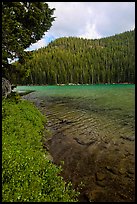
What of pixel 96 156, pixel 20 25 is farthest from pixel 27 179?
pixel 20 25

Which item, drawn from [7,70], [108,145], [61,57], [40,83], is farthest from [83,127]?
[61,57]

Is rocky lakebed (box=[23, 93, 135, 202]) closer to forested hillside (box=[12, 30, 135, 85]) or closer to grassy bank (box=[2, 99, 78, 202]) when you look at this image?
grassy bank (box=[2, 99, 78, 202])

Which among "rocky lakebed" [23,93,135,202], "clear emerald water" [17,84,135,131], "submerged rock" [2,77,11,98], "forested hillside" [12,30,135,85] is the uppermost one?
"forested hillside" [12,30,135,85]

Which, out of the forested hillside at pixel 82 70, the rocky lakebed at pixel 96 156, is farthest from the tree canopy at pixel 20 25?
the forested hillside at pixel 82 70

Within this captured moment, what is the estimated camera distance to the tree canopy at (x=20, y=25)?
60.7 feet

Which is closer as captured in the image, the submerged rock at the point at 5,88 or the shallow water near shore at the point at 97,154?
the shallow water near shore at the point at 97,154

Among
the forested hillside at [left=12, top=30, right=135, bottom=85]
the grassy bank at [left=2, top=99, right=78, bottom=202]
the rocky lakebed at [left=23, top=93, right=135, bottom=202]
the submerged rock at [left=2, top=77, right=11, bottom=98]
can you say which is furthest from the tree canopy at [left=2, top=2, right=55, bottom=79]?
the forested hillside at [left=12, top=30, right=135, bottom=85]

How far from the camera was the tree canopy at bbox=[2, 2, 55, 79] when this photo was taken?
60.7 feet

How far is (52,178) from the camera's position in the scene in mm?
9820

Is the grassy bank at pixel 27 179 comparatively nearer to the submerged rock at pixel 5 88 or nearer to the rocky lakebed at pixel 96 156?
the rocky lakebed at pixel 96 156

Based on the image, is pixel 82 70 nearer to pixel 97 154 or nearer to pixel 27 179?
pixel 97 154

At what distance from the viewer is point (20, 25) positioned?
21188mm

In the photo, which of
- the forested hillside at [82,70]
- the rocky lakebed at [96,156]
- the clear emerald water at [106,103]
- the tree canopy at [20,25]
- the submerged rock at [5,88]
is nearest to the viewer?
the rocky lakebed at [96,156]

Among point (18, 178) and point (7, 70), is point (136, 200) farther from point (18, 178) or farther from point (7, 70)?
point (7, 70)
